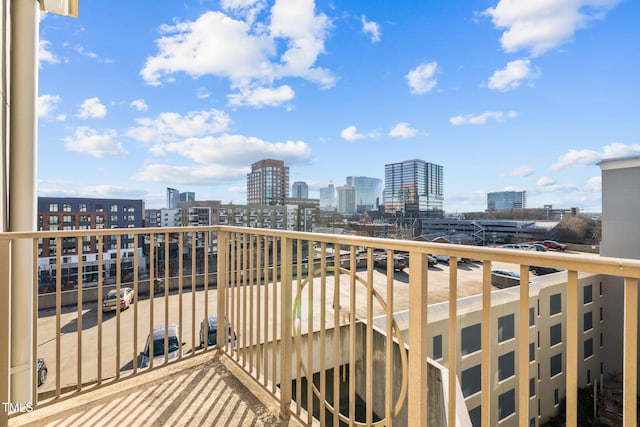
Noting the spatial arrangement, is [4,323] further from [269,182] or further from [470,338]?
[269,182]

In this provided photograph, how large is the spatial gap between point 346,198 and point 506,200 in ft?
25.8

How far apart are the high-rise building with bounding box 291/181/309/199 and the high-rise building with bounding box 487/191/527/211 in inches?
402

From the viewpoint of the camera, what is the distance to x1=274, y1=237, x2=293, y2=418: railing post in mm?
1576

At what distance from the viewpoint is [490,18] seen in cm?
1288

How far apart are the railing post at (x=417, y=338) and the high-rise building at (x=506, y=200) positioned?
13687mm

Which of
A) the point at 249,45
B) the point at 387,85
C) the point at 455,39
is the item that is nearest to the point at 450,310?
the point at 249,45

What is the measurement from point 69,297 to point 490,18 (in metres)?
20.1

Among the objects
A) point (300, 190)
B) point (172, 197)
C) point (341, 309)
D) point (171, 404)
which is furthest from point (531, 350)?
point (172, 197)

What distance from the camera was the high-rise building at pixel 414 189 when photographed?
15.0m

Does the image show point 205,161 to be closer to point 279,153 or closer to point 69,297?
point 279,153

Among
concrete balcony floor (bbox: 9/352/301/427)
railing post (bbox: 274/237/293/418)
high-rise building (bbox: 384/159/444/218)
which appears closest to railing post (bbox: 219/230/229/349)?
concrete balcony floor (bbox: 9/352/301/427)

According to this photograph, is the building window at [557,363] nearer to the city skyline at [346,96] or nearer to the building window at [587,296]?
the building window at [587,296]

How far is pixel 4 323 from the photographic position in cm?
148

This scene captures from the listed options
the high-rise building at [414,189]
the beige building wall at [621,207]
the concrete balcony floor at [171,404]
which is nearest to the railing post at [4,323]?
the concrete balcony floor at [171,404]
